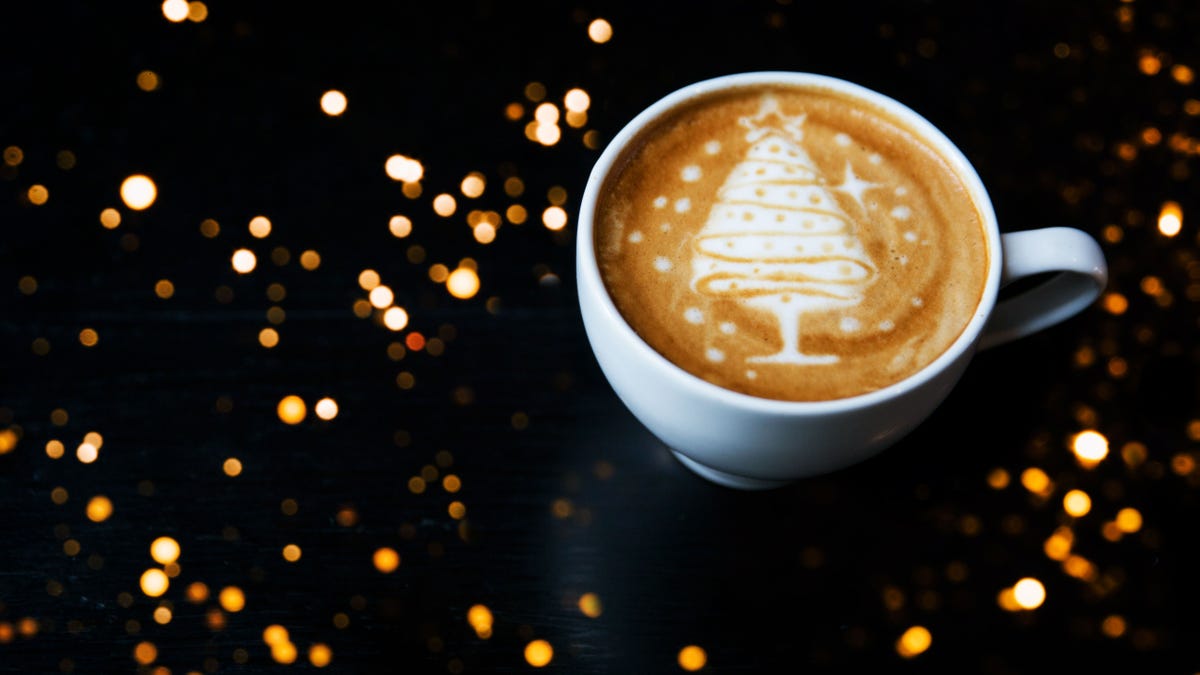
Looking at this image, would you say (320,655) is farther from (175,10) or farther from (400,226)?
(175,10)

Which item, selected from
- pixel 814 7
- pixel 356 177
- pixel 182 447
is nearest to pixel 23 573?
pixel 182 447

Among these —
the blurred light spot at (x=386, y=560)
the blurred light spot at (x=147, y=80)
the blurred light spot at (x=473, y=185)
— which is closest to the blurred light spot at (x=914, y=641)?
the blurred light spot at (x=386, y=560)

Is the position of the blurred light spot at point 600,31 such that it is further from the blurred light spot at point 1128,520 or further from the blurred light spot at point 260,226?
the blurred light spot at point 1128,520

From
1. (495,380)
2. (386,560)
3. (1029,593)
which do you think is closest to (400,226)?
(495,380)

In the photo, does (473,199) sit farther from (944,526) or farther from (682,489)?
(944,526)

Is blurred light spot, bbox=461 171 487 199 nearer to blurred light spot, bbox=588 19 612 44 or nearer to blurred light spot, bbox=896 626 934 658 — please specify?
blurred light spot, bbox=588 19 612 44

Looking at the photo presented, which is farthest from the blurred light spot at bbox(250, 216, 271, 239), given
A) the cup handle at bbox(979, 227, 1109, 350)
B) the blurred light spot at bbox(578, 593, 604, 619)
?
the cup handle at bbox(979, 227, 1109, 350)
